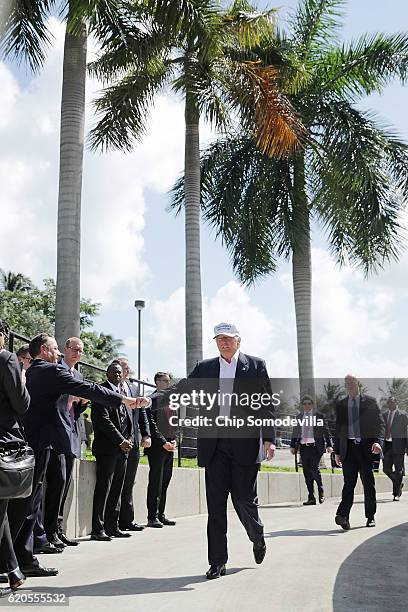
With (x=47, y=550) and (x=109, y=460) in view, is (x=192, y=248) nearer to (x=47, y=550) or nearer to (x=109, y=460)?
(x=109, y=460)

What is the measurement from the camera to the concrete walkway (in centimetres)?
512

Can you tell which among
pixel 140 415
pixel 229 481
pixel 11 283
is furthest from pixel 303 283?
pixel 11 283

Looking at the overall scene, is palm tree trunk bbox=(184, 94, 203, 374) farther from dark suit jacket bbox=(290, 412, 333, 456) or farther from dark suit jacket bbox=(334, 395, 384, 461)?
dark suit jacket bbox=(334, 395, 384, 461)

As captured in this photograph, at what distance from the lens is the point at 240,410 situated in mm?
6527

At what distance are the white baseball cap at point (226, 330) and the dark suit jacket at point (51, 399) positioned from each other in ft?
3.13

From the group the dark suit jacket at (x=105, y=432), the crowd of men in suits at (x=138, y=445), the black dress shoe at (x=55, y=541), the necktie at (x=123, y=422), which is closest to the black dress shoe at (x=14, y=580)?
the crowd of men in suits at (x=138, y=445)

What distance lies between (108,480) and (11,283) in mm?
57503

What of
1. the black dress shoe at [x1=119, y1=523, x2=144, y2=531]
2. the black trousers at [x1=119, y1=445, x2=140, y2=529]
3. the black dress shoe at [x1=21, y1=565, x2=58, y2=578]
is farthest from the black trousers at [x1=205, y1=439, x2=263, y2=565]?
the black dress shoe at [x1=119, y1=523, x2=144, y2=531]

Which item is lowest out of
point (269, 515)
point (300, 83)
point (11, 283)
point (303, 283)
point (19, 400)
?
point (269, 515)

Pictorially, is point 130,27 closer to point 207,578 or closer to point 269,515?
point 269,515

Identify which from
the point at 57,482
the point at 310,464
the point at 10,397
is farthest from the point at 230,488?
the point at 310,464

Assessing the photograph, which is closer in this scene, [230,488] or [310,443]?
[230,488]

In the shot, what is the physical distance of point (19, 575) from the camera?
526 cm

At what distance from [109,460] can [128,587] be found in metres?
3.31
